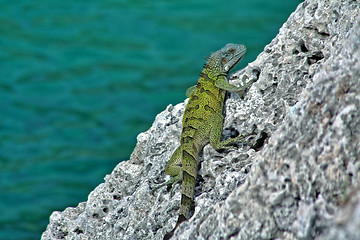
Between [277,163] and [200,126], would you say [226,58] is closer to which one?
[200,126]

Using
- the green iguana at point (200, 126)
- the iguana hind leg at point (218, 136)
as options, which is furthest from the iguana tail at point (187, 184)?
the iguana hind leg at point (218, 136)

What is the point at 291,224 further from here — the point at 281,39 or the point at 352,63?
the point at 281,39

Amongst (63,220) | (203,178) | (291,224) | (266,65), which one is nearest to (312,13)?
(266,65)

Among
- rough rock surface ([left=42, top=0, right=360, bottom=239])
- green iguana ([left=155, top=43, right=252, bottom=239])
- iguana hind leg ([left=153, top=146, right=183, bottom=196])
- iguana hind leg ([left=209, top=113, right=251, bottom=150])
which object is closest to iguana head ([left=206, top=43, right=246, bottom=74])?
green iguana ([left=155, top=43, right=252, bottom=239])

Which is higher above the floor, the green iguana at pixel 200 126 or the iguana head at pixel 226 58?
the iguana head at pixel 226 58

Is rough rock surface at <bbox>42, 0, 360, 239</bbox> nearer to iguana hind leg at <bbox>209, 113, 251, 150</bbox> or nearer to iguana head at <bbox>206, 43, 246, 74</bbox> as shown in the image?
iguana hind leg at <bbox>209, 113, 251, 150</bbox>

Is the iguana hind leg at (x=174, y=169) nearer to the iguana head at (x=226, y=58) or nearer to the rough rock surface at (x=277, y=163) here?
the rough rock surface at (x=277, y=163)
